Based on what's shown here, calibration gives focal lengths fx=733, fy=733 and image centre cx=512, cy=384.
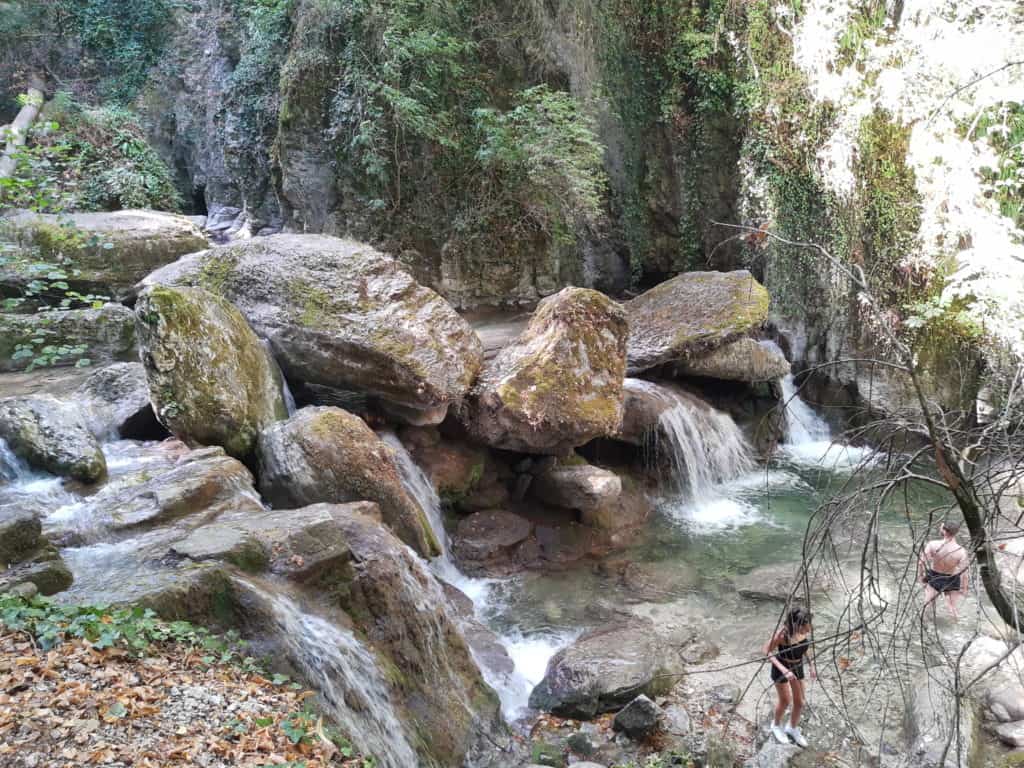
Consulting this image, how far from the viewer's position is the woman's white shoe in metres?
5.10

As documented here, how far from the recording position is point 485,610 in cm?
690

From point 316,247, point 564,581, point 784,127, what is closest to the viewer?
point 564,581

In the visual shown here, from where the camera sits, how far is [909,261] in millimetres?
10320

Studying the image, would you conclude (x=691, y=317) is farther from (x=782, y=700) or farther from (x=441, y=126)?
(x=782, y=700)

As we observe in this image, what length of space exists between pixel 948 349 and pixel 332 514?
9159 millimetres

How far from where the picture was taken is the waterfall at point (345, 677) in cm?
396

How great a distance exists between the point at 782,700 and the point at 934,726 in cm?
97

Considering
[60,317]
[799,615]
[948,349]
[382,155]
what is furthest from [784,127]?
[60,317]

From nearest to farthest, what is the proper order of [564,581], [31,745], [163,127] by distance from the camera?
[31,745] → [564,581] → [163,127]

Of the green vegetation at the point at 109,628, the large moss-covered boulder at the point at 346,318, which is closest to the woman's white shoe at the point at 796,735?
the green vegetation at the point at 109,628

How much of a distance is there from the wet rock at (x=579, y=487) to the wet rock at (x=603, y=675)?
2095 millimetres

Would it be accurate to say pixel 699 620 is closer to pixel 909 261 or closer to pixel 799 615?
pixel 799 615

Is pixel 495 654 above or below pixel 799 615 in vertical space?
below

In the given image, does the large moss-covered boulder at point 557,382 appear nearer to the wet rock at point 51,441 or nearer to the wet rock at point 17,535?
the wet rock at point 51,441
